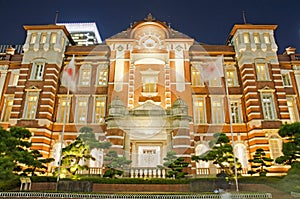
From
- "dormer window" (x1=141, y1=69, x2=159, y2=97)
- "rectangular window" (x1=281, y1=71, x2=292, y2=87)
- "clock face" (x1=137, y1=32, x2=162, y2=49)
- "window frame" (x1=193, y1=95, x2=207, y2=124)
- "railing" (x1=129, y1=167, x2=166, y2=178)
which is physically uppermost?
"clock face" (x1=137, y1=32, x2=162, y2=49)

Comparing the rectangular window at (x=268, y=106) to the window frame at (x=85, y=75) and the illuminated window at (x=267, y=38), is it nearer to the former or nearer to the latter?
the illuminated window at (x=267, y=38)

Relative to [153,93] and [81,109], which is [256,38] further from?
[81,109]

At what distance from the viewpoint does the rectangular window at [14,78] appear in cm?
2516

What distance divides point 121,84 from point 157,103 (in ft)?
11.7

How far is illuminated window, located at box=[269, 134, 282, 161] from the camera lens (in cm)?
2112

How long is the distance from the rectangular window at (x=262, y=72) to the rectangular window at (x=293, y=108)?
3.20 m

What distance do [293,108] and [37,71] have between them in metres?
23.5

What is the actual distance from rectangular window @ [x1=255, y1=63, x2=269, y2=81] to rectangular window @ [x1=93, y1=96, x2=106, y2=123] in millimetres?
13925

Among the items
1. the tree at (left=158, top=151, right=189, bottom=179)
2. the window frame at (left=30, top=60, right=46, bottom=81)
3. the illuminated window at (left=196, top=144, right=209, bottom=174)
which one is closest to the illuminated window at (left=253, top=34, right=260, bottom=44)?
the illuminated window at (left=196, top=144, right=209, bottom=174)

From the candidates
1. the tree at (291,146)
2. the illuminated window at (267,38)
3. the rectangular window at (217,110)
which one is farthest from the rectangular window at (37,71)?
the illuminated window at (267,38)

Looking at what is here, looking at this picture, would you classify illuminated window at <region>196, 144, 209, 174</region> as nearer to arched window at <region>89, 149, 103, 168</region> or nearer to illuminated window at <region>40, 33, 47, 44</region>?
arched window at <region>89, 149, 103, 168</region>

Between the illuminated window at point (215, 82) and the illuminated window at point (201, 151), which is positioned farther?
the illuminated window at point (215, 82)

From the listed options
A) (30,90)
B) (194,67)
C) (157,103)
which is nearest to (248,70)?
(194,67)

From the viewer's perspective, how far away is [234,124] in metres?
23.0
